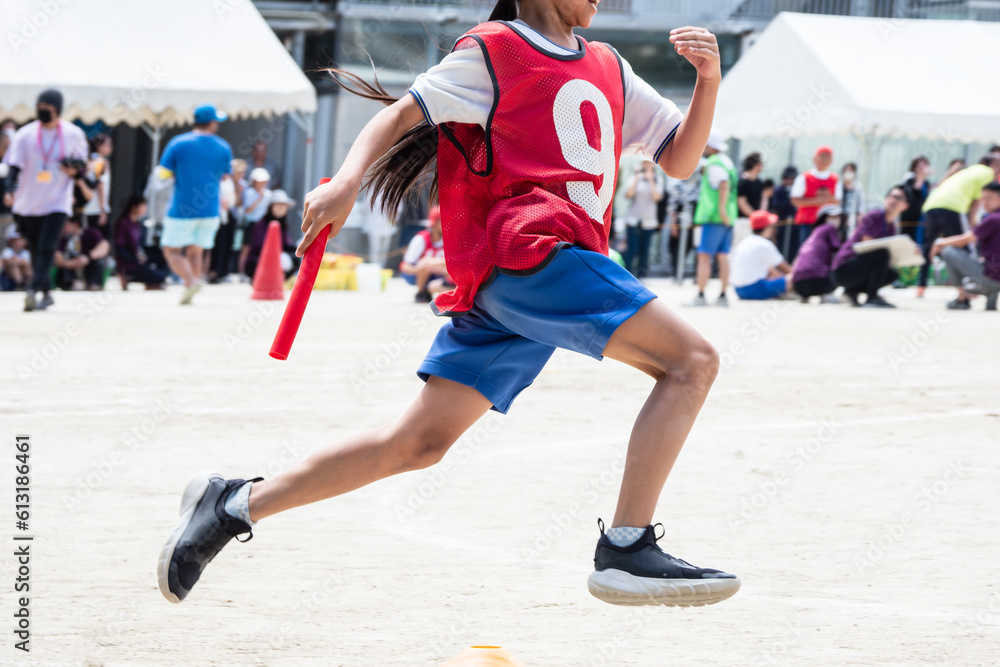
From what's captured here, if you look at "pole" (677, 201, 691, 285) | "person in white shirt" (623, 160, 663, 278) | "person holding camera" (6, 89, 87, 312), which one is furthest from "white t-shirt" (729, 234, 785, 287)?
"person holding camera" (6, 89, 87, 312)

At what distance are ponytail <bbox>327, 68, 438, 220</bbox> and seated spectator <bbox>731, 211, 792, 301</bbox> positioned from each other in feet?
40.5

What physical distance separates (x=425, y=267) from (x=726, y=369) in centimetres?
580

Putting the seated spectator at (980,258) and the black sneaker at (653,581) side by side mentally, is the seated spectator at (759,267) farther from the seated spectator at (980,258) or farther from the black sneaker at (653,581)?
the black sneaker at (653,581)

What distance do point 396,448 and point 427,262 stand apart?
10826 millimetres

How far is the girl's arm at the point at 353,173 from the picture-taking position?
2.95m

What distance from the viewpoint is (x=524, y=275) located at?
301 cm

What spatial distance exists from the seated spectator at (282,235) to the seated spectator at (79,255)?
2468 millimetres

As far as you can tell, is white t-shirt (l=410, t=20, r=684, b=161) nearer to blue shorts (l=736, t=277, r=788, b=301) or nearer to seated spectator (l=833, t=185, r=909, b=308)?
seated spectator (l=833, t=185, r=909, b=308)

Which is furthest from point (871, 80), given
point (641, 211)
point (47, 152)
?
point (47, 152)

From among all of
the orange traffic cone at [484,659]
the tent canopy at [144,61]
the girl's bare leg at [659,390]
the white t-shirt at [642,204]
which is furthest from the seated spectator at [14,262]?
the orange traffic cone at [484,659]

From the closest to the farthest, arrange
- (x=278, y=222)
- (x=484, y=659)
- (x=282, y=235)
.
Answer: (x=484, y=659), (x=278, y=222), (x=282, y=235)

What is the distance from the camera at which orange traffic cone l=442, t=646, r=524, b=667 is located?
8.49ft

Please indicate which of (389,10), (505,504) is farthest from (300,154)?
(505,504)

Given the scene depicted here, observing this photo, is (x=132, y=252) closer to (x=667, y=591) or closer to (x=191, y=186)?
(x=191, y=186)
